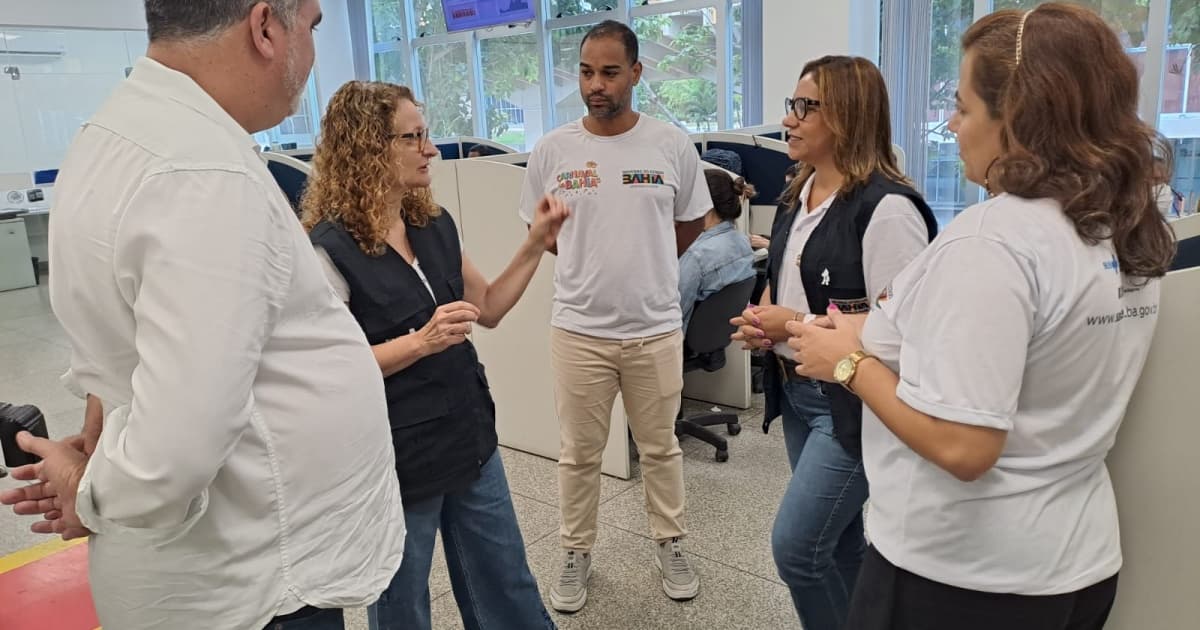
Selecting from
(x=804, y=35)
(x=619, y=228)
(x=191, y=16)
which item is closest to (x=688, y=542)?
(x=619, y=228)

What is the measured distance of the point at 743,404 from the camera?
3885 mm

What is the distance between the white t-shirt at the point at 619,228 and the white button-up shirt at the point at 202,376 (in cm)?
124

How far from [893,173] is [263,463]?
129cm

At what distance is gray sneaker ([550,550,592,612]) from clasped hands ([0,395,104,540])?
1.47 m

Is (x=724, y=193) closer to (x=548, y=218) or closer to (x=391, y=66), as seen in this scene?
(x=548, y=218)

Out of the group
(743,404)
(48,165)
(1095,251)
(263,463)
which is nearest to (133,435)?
(263,463)

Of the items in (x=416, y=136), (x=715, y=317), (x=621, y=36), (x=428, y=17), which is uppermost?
(x=428, y=17)

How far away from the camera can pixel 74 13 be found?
8625 millimetres

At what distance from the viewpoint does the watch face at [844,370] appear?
109 cm

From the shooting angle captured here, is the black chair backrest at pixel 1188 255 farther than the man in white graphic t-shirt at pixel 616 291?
No

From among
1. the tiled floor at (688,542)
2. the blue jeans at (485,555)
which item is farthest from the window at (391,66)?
the blue jeans at (485,555)

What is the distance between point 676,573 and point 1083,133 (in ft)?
5.74

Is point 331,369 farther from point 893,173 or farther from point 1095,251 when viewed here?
point 893,173

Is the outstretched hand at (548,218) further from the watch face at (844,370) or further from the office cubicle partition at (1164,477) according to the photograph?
the office cubicle partition at (1164,477)
